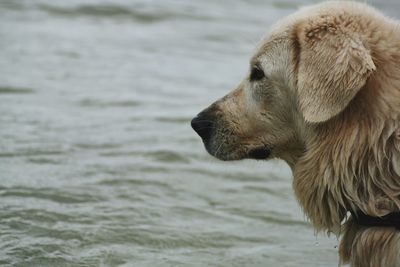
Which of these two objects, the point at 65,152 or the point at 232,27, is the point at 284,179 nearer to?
the point at 65,152

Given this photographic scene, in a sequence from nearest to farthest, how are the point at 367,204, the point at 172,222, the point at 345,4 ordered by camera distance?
the point at 367,204
the point at 345,4
the point at 172,222

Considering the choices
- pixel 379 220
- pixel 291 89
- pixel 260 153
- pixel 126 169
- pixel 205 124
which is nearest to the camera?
pixel 379 220

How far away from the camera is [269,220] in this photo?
21.9 feet

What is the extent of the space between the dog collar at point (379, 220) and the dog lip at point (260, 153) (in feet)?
2.49

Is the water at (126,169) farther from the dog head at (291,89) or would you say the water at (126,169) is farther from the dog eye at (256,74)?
the dog eye at (256,74)

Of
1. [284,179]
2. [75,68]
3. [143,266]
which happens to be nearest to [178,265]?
[143,266]

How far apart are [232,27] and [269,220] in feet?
32.8

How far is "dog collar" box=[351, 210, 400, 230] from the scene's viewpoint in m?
4.25

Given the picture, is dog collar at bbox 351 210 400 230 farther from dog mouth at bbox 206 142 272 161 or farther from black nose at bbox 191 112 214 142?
black nose at bbox 191 112 214 142

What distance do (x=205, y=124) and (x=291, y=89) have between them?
2.34 ft

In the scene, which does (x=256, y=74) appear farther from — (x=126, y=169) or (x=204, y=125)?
(x=126, y=169)

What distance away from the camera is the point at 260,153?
16.3ft

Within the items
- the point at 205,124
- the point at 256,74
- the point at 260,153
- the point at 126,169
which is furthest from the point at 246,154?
the point at 126,169

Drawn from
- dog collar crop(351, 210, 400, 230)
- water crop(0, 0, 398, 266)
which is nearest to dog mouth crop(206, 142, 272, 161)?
dog collar crop(351, 210, 400, 230)
